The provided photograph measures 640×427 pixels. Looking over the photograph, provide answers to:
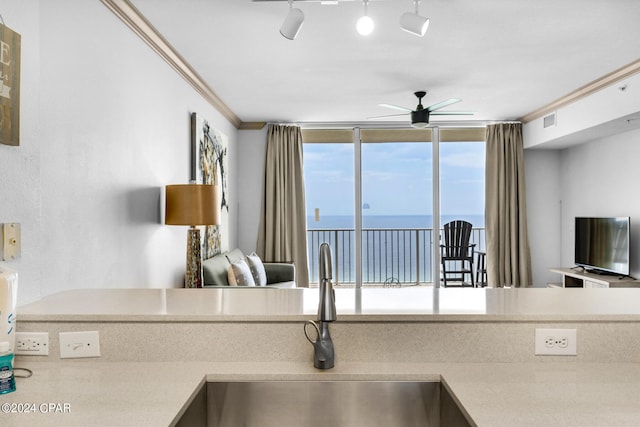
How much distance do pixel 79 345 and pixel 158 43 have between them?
2.47m

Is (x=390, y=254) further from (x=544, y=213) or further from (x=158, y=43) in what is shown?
(x=158, y=43)

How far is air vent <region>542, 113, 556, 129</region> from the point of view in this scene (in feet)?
17.7


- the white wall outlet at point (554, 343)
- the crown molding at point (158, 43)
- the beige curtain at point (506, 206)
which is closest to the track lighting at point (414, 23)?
the crown molding at point (158, 43)

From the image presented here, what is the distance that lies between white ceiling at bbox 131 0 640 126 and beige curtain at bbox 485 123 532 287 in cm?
109

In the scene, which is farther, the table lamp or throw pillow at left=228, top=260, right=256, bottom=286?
throw pillow at left=228, top=260, right=256, bottom=286

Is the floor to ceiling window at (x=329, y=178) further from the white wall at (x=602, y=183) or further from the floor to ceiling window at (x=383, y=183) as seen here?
the white wall at (x=602, y=183)

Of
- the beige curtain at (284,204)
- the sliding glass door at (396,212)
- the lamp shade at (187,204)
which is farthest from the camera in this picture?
the sliding glass door at (396,212)

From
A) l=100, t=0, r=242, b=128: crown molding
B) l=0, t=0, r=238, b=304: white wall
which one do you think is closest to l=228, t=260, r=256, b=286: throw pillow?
l=0, t=0, r=238, b=304: white wall

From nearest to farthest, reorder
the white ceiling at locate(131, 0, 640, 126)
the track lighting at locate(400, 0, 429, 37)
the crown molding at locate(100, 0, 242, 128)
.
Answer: the track lighting at locate(400, 0, 429, 37)
the crown molding at locate(100, 0, 242, 128)
the white ceiling at locate(131, 0, 640, 126)

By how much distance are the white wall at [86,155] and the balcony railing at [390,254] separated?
4005 mm

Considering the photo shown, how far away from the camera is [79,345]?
53.5 inches

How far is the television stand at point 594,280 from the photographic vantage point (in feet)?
15.0

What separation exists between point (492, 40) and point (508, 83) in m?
1.27

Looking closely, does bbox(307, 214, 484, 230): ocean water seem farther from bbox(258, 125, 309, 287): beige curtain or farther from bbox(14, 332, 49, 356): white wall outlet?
bbox(14, 332, 49, 356): white wall outlet
